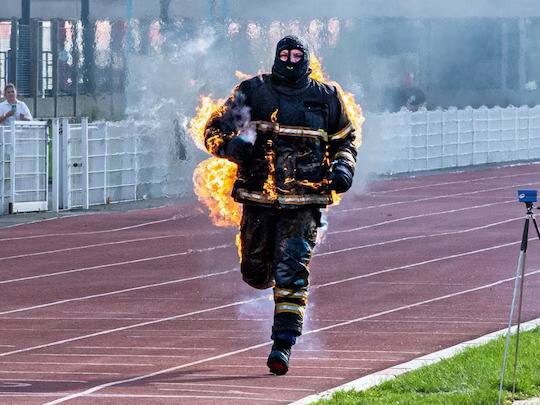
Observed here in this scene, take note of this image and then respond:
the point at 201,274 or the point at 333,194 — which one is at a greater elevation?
the point at 333,194

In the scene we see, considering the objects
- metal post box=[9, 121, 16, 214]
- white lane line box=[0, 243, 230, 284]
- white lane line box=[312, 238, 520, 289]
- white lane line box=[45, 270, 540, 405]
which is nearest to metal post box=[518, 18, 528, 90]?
metal post box=[9, 121, 16, 214]

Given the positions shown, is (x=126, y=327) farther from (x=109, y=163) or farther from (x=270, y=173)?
(x=109, y=163)

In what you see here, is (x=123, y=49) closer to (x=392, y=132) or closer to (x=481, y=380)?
(x=392, y=132)

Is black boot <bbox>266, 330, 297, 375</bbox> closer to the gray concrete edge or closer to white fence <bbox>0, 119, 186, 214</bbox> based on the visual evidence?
the gray concrete edge

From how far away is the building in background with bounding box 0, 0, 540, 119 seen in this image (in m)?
44.1

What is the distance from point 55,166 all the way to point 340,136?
1613cm

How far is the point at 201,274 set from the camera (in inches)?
684

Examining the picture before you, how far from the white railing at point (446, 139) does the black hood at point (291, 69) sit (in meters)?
25.4

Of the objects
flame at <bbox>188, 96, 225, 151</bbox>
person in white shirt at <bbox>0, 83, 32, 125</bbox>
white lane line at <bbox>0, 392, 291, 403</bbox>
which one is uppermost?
flame at <bbox>188, 96, 225, 151</bbox>

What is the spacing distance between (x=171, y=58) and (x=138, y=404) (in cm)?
3887

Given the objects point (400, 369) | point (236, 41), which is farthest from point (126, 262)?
point (236, 41)

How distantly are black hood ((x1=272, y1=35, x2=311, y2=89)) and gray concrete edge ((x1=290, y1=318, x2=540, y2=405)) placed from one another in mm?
1883

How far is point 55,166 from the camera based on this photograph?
26531 millimetres

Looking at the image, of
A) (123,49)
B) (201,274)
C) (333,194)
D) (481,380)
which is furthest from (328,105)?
(123,49)
